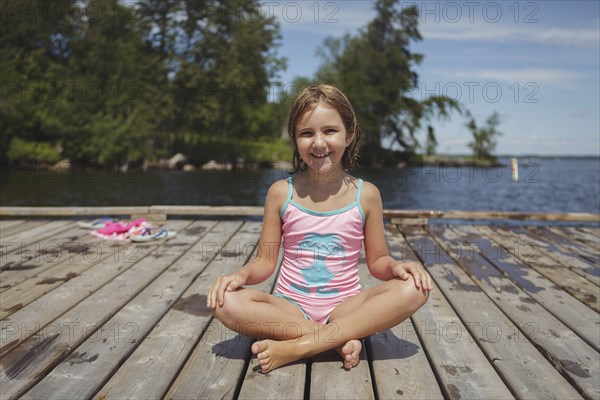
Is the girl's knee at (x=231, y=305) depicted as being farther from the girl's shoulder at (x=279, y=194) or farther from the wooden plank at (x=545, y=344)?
the wooden plank at (x=545, y=344)

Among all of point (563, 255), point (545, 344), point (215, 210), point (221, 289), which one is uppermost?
point (215, 210)

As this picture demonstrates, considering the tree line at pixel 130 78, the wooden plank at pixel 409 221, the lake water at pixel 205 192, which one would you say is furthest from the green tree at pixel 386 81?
the wooden plank at pixel 409 221

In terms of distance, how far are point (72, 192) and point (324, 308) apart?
23892 mm

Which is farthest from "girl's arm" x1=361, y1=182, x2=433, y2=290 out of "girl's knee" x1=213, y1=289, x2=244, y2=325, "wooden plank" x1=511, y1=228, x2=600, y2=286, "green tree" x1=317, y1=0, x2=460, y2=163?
"green tree" x1=317, y1=0, x2=460, y2=163

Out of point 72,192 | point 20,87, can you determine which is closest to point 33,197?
point 72,192

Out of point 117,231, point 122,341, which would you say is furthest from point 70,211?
point 122,341

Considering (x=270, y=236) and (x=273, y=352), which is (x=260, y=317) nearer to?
(x=273, y=352)

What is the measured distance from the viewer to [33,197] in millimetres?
21828

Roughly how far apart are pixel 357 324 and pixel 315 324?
23 cm

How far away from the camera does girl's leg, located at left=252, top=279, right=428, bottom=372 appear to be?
2463 millimetres

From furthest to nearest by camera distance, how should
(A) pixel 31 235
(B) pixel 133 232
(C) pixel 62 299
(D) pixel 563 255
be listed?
(A) pixel 31 235 < (B) pixel 133 232 < (D) pixel 563 255 < (C) pixel 62 299

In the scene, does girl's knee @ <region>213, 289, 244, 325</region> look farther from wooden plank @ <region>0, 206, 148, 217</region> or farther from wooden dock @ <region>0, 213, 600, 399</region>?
wooden plank @ <region>0, 206, 148, 217</region>

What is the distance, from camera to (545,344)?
297cm

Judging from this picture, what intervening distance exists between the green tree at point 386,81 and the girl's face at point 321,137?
41.9 m
